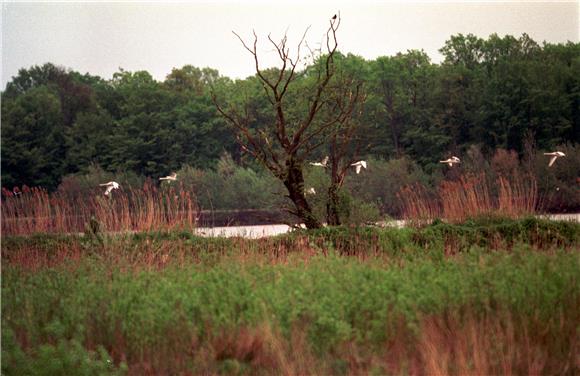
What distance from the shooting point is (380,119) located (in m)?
35.3

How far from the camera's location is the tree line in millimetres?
32531

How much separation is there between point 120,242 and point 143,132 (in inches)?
1041

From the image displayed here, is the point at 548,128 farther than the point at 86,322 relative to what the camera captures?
Yes

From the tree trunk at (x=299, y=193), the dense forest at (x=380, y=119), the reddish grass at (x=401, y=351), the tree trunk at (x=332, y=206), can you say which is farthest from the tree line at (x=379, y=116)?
the reddish grass at (x=401, y=351)

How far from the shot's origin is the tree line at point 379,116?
32531 millimetres

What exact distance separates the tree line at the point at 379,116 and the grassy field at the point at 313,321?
24.3m

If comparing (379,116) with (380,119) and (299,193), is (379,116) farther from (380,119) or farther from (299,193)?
(299,193)

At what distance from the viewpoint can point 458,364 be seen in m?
4.96

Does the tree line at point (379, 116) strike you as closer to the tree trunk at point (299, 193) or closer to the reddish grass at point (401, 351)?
Result: the tree trunk at point (299, 193)

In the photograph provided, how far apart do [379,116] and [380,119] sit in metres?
0.25

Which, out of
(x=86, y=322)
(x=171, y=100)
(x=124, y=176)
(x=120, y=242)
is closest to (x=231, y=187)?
(x=124, y=176)

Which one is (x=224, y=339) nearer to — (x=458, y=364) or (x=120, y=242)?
(x=458, y=364)

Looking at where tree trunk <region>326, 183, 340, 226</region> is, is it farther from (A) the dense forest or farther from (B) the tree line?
(B) the tree line

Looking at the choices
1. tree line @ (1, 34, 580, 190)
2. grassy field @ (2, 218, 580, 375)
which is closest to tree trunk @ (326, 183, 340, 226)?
grassy field @ (2, 218, 580, 375)
